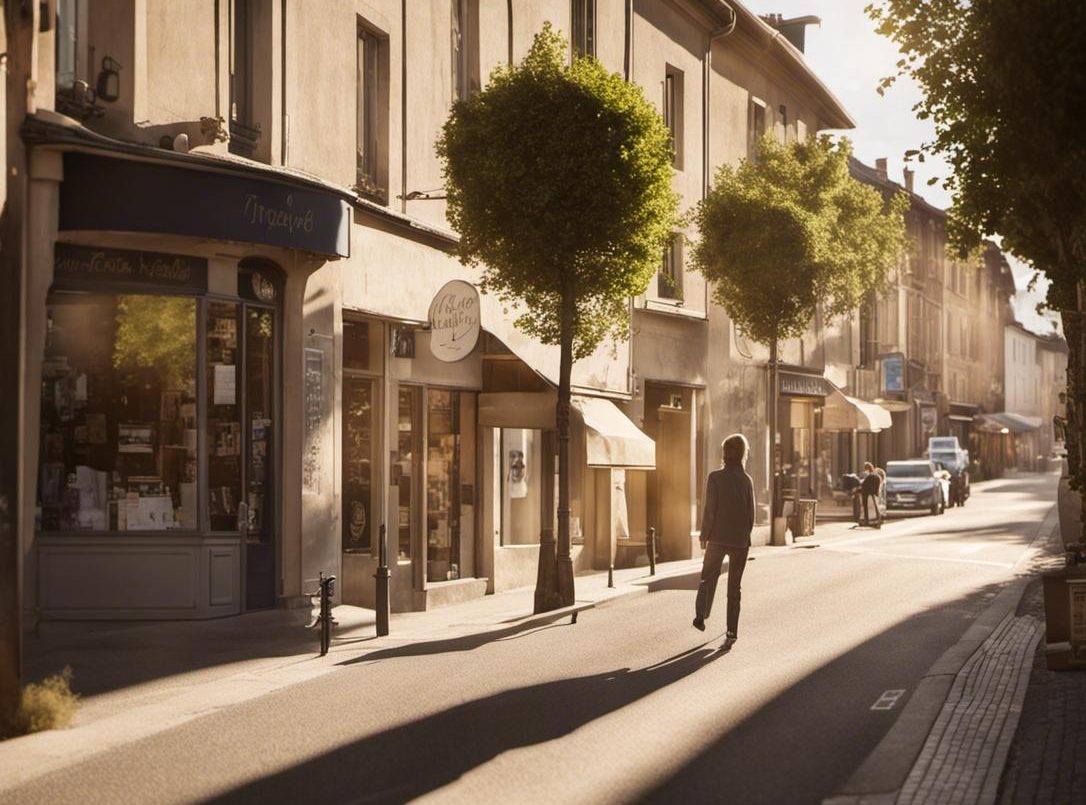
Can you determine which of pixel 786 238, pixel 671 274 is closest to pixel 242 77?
pixel 671 274

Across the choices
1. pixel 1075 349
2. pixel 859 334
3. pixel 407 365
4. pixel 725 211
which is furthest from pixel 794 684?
pixel 859 334

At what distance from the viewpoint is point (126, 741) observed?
927cm

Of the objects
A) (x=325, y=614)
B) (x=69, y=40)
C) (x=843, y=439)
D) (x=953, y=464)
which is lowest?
(x=325, y=614)

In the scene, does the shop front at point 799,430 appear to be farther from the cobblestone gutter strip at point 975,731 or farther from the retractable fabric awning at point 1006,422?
the retractable fabric awning at point 1006,422

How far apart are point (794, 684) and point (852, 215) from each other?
76.9ft

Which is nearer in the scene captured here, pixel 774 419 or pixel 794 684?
pixel 794 684

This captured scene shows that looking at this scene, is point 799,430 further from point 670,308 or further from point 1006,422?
point 1006,422

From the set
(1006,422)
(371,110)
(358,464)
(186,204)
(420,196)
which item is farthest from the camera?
(1006,422)

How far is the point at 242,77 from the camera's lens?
15703 mm

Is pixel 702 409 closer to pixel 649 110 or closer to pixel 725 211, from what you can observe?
pixel 725 211

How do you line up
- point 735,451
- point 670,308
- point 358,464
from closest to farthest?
point 735,451 → point 358,464 → point 670,308

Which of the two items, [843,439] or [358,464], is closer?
[358,464]

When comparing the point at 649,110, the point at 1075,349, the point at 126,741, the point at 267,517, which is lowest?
the point at 126,741

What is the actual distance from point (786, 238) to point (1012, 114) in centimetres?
2017
